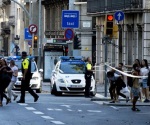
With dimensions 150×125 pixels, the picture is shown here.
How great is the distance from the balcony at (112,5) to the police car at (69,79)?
609 cm

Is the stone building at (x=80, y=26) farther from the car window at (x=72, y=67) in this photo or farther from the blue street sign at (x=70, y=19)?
the car window at (x=72, y=67)

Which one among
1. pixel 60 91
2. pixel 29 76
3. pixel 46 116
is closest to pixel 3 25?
pixel 60 91

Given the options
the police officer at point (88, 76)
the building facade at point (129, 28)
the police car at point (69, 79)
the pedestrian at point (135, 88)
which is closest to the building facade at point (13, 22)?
the building facade at point (129, 28)

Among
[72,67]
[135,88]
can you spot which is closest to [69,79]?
[72,67]

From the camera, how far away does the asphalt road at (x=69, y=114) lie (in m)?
23.0

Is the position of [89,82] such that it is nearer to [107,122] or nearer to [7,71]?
[7,71]

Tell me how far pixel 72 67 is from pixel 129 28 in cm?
939

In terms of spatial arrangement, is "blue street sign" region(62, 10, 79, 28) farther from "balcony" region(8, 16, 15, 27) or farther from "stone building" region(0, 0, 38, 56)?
"balcony" region(8, 16, 15, 27)

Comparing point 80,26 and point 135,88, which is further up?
point 80,26

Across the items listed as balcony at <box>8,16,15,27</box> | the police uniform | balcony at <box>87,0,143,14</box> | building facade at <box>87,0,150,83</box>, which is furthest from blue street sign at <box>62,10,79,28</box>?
balcony at <box>8,16,15,27</box>

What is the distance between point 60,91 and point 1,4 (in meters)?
72.1

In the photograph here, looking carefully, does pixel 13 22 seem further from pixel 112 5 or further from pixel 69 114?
pixel 69 114

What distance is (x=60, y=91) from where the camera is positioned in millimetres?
38312

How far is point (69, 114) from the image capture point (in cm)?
2598
